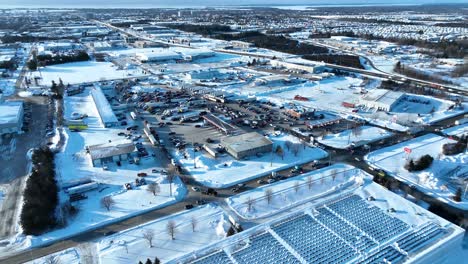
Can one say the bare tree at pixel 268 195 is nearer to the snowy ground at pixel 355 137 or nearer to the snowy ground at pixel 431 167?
the snowy ground at pixel 431 167

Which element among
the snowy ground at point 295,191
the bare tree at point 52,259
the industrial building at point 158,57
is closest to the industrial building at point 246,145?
the snowy ground at point 295,191

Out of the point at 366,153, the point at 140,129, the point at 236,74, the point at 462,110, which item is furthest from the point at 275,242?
the point at 236,74

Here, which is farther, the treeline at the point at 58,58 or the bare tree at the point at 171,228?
the treeline at the point at 58,58

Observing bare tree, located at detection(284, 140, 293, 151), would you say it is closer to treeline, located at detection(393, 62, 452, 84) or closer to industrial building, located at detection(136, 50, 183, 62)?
treeline, located at detection(393, 62, 452, 84)

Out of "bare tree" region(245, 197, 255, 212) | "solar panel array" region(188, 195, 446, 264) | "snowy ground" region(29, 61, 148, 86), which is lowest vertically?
"bare tree" region(245, 197, 255, 212)

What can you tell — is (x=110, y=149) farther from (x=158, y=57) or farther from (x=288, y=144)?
(x=158, y=57)

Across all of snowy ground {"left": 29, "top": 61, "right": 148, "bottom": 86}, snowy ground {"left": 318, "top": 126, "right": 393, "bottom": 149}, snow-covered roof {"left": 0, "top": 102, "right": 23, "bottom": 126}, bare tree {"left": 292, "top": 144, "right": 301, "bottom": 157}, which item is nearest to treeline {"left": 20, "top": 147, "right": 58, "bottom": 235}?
snow-covered roof {"left": 0, "top": 102, "right": 23, "bottom": 126}

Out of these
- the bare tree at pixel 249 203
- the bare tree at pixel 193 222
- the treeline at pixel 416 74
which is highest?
the treeline at pixel 416 74
